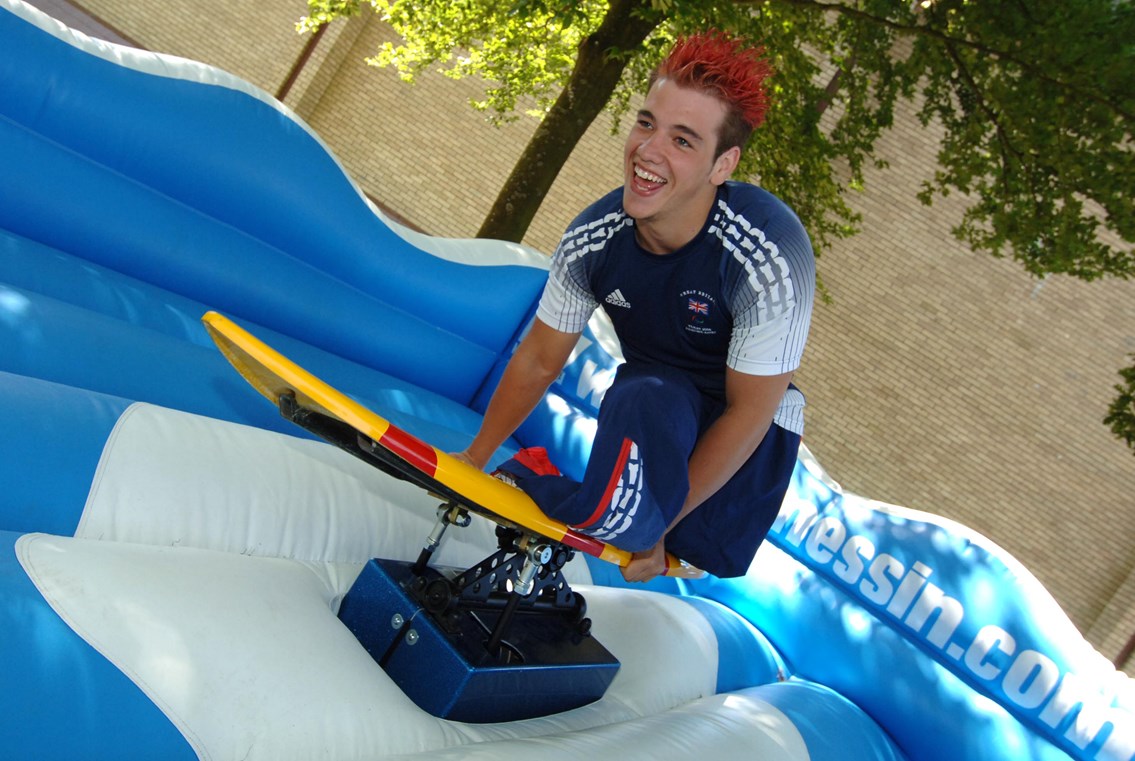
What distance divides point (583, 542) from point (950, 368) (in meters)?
7.34

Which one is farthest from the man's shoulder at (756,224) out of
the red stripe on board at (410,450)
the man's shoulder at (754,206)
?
the red stripe on board at (410,450)

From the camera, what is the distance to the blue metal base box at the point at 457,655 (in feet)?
5.37

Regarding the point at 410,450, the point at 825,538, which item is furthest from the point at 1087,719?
the point at 410,450

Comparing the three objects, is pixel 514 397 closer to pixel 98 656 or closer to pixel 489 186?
pixel 98 656

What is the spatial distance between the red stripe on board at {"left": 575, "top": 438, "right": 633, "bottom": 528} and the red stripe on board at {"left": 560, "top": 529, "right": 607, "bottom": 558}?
0.04 m

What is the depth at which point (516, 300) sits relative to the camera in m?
3.48

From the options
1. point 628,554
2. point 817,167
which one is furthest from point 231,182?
point 817,167

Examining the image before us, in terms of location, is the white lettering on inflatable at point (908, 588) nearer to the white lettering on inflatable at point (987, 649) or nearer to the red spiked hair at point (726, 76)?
the white lettering on inflatable at point (987, 649)

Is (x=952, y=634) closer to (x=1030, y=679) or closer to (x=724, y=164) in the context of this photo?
(x=1030, y=679)

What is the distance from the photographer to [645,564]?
1854 millimetres

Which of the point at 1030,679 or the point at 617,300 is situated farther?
the point at 1030,679

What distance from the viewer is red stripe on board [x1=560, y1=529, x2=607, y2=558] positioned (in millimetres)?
1643

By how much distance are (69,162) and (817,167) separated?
4171 mm

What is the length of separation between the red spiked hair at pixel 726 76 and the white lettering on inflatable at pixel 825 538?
5.11ft
